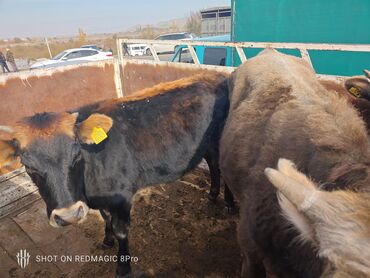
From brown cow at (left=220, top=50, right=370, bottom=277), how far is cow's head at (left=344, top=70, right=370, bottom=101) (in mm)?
496

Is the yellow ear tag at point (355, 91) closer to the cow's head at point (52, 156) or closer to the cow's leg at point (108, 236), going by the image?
the cow's head at point (52, 156)

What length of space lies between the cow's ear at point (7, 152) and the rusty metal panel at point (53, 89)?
2068 mm

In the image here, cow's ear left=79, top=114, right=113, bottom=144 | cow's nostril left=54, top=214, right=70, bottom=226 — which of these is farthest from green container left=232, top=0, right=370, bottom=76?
cow's nostril left=54, top=214, right=70, bottom=226

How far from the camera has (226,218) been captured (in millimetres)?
3639

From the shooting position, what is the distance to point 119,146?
10.2ft

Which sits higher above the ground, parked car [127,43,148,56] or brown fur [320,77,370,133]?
brown fur [320,77,370,133]

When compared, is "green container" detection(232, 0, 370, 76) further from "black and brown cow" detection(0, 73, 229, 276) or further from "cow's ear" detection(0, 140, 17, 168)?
"cow's ear" detection(0, 140, 17, 168)

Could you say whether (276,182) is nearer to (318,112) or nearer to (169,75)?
(318,112)

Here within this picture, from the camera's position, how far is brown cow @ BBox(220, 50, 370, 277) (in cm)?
138

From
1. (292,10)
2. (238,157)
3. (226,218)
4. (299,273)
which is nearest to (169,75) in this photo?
(226,218)

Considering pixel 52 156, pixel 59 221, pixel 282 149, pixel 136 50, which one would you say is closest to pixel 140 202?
pixel 59 221

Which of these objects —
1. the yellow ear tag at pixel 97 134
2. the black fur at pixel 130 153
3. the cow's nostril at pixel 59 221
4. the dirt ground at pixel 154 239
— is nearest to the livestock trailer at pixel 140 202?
the dirt ground at pixel 154 239

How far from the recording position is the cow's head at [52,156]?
93.7 inches

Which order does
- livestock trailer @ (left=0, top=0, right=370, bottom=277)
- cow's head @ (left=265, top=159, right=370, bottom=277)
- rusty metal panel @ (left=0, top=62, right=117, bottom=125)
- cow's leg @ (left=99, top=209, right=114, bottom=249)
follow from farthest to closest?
rusty metal panel @ (left=0, top=62, right=117, bottom=125), cow's leg @ (left=99, top=209, right=114, bottom=249), livestock trailer @ (left=0, top=0, right=370, bottom=277), cow's head @ (left=265, top=159, right=370, bottom=277)
